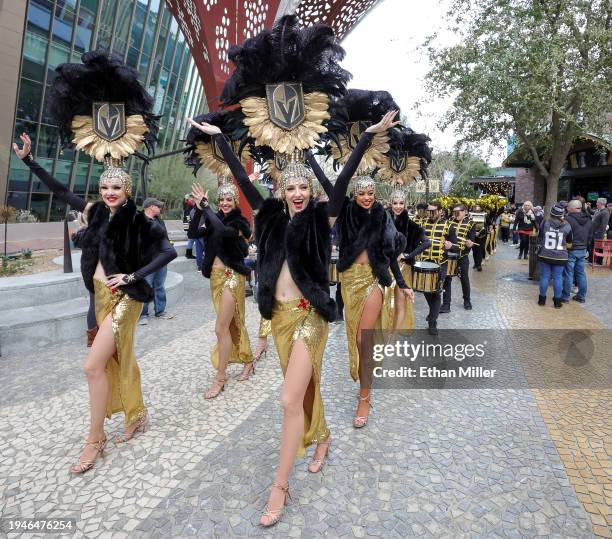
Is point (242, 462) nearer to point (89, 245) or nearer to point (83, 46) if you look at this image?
point (89, 245)

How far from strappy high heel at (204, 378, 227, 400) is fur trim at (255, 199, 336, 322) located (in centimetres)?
171

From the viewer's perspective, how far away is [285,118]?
112 inches

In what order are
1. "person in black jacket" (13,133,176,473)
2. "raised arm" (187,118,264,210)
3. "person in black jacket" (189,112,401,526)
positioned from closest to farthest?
"person in black jacket" (189,112,401,526) < "raised arm" (187,118,264,210) < "person in black jacket" (13,133,176,473)

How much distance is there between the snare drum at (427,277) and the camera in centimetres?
604

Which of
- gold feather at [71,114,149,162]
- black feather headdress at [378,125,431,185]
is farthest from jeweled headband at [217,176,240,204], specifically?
black feather headdress at [378,125,431,185]

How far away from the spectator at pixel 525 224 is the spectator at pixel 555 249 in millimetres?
4308

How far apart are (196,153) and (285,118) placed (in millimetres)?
2228

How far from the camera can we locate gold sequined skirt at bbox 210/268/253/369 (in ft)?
14.1

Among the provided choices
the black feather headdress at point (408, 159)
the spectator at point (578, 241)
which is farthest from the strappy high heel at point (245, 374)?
the spectator at point (578, 241)

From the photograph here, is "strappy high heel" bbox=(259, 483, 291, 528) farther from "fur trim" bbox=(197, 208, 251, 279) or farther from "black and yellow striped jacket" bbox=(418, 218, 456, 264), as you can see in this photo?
"black and yellow striped jacket" bbox=(418, 218, 456, 264)

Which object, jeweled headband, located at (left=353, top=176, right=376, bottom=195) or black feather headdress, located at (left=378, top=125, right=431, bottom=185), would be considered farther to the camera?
black feather headdress, located at (left=378, top=125, right=431, bottom=185)

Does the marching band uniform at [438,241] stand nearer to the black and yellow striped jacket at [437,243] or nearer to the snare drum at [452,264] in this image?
the black and yellow striped jacket at [437,243]

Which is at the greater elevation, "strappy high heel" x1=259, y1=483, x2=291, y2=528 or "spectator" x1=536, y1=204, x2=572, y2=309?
"spectator" x1=536, y1=204, x2=572, y2=309

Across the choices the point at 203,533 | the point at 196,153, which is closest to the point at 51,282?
the point at 196,153
